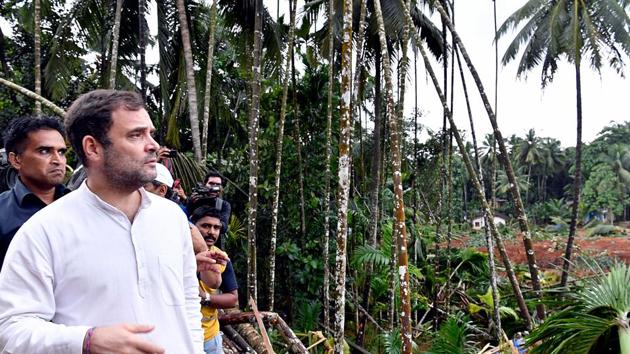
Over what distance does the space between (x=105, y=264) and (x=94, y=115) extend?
0.40 m

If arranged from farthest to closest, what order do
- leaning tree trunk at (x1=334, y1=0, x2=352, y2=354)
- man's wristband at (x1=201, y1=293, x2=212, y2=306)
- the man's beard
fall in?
1. leaning tree trunk at (x1=334, y1=0, x2=352, y2=354)
2. man's wristband at (x1=201, y1=293, x2=212, y2=306)
3. the man's beard

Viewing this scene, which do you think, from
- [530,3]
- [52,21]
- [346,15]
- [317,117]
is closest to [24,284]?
[346,15]

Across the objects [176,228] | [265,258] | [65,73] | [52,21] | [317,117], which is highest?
[52,21]

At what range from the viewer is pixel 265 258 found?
8773mm

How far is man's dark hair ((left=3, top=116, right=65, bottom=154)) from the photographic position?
2.06 metres

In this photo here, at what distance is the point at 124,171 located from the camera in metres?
1.37

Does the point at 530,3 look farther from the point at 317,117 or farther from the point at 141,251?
the point at 141,251

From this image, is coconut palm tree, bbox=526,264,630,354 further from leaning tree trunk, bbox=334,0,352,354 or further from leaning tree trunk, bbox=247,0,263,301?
leaning tree trunk, bbox=247,0,263,301

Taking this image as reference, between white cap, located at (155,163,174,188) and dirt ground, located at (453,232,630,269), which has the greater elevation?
white cap, located at (155,163,174,188)

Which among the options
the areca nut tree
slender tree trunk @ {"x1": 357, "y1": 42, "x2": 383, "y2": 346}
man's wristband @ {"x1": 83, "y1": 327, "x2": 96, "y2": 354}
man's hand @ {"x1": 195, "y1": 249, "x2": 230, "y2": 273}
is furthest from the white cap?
the areca nut tree

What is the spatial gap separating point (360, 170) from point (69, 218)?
10.4 m

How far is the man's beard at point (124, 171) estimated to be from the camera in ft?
4.50

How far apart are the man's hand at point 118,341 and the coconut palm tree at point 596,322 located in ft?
9.47

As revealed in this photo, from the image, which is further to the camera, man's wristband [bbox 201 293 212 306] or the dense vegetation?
the dense vegetation
